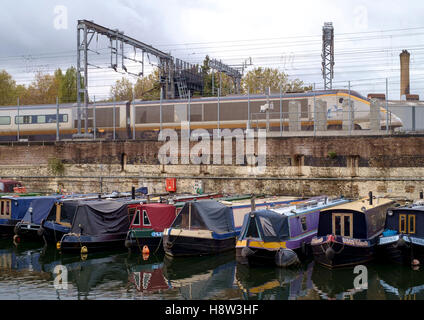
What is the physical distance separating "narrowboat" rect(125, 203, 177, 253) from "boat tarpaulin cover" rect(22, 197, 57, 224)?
17.2 ft

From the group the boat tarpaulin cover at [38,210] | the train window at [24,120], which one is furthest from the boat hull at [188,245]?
the train window at [24,120]

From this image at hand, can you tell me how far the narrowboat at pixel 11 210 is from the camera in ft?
79.6

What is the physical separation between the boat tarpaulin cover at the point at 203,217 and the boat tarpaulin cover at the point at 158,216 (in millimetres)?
1031

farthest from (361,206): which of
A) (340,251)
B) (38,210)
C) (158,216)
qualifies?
(38,210)

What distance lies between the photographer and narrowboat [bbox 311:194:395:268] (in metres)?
16.8

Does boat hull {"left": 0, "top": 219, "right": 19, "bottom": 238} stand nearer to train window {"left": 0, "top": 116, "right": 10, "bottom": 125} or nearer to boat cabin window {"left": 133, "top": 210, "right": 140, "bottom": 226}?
boat cabin window {"left": 133, "top": 210, "right": 140, "bottom": 226}

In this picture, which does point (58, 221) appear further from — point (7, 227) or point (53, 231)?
point (7, 227)

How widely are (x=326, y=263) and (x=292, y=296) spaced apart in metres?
3.15

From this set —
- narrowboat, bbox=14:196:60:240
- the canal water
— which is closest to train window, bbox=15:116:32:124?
narrowboat, bbox=14:196:60:240

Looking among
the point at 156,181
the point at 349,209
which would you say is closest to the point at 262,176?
the point at 156,181

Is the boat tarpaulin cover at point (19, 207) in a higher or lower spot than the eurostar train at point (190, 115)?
lower

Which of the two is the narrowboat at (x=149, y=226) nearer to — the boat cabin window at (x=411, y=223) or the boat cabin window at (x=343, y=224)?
the boat cabin window at (x=343, y=224)

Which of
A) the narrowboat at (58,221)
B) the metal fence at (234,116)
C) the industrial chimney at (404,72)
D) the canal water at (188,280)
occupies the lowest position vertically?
the canal water at (188,280)
